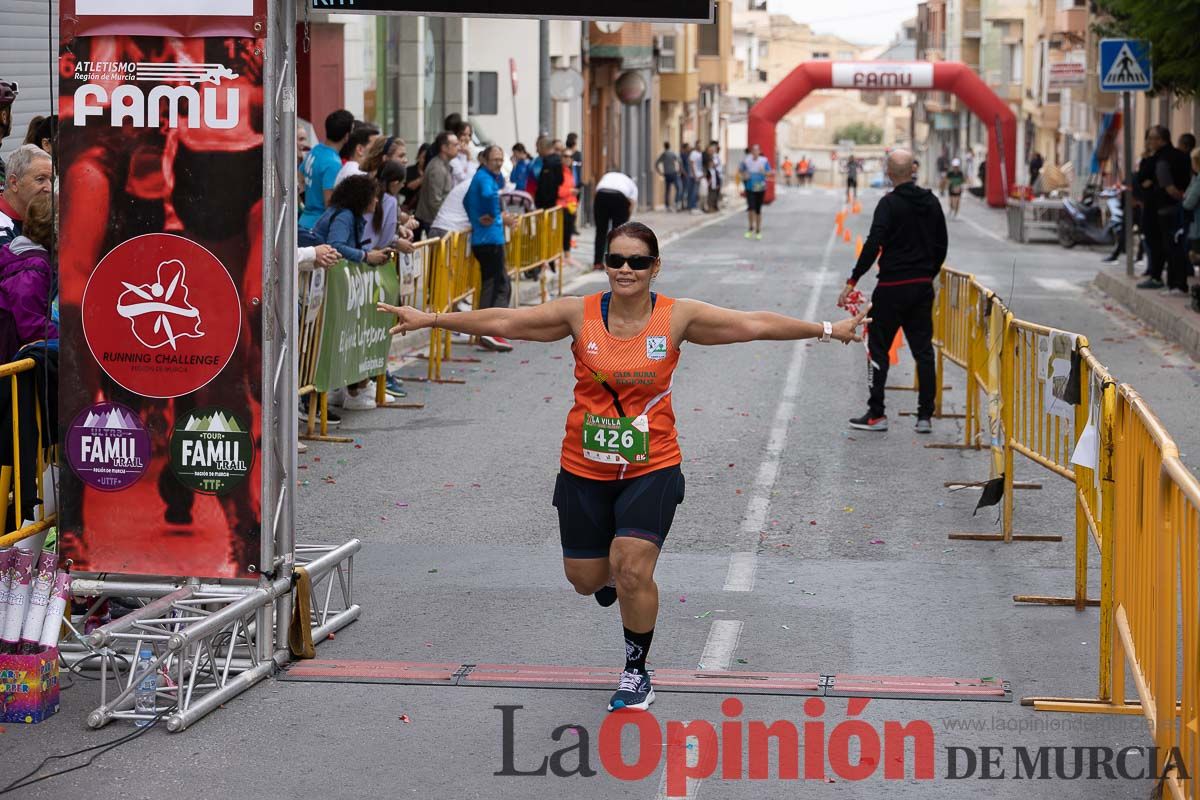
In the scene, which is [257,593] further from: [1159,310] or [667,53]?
[667,53]

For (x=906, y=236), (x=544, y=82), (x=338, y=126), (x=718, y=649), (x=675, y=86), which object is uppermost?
(x=675, y=86)

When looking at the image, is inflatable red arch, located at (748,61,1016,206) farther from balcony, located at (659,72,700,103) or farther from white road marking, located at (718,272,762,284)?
white road marking, located at (718,272,762,284)

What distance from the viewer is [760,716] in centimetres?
672

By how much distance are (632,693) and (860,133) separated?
16249cm

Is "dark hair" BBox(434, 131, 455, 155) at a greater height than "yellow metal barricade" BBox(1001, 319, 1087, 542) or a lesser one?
greater

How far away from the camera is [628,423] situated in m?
6.76

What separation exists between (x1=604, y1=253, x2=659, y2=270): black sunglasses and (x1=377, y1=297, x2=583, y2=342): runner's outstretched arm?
0.24 meters

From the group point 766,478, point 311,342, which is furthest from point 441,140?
point 766,478

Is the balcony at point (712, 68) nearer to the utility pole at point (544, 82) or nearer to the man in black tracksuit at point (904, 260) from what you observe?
the utility pole at point (544, 82)

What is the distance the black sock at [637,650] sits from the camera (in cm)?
681

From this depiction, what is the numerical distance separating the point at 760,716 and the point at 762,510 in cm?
422

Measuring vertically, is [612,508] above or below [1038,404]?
below

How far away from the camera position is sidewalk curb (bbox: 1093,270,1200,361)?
62.3 ft

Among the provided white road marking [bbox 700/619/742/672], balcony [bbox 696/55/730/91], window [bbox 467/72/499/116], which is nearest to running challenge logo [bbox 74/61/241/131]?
white road marking [bbox 700/619/742/672]
